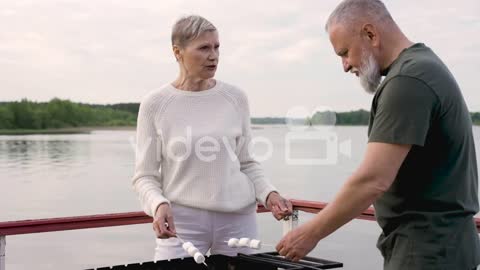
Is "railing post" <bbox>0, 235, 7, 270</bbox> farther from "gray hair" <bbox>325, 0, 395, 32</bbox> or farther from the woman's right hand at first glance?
"gray hair" <bbox>325, 0, 395, 32</bbox>

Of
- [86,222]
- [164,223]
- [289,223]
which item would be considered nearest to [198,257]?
[164,223]

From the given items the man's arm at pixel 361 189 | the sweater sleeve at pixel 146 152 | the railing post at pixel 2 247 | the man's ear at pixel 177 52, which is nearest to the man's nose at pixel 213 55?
the man's ear at pixel 177 52

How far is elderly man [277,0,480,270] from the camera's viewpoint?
5.67 feet

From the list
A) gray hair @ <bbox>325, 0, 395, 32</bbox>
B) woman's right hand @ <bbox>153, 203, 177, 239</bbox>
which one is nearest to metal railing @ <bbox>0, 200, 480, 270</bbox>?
woman's right hand @ <bbox>153, 203, 177, 239</bbox>

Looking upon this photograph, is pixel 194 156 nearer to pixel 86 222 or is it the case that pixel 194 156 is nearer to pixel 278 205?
pixel 278 205

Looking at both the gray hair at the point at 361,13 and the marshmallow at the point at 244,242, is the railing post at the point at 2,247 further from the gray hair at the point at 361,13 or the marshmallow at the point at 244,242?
the gray hair at the point at 361,13

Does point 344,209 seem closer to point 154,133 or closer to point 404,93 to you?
point 404,93

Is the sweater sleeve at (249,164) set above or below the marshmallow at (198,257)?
above

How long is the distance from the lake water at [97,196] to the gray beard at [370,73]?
198mm

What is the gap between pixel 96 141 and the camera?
6003 centimetres

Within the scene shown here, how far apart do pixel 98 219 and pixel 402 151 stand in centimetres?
163

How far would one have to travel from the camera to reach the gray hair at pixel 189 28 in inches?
100

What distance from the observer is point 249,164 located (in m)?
2.74

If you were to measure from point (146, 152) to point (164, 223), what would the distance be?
0.96ft
